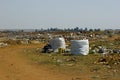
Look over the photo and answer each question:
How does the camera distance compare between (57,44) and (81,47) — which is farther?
(57,44)

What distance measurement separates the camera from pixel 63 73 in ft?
50.4

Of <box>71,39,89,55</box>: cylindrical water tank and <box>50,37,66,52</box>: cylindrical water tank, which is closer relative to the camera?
<box>71,39,89,55</box>: cylindrical water tank

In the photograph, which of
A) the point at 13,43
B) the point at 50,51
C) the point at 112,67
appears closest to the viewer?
the point at 112,67

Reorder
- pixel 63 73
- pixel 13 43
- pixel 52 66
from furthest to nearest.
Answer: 1. pixel 13 43
2. pixel 52 66
3. pixel 63 73

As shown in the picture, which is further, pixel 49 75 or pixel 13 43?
pixel 13 43

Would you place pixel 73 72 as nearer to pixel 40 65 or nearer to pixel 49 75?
pixel 49 75

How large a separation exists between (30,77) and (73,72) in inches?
89.8

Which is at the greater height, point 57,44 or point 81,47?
point 81,47

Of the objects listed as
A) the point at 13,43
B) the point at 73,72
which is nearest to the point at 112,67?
the point at 73,72

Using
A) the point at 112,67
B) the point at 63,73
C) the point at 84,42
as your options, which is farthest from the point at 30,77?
the point at 84,42

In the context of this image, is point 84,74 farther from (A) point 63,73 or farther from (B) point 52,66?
(B) point 52,66

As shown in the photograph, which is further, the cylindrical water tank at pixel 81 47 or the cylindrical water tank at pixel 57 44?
the cylindrical water tank at pixel 57 44

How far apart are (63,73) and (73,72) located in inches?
17.5

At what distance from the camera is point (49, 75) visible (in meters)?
14.8
